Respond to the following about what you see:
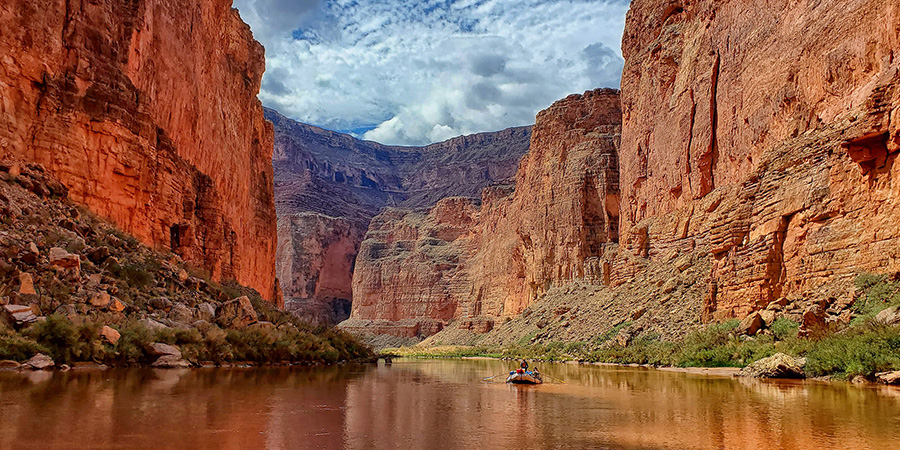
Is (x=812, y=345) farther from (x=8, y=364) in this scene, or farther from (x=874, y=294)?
(x=8, y=364)

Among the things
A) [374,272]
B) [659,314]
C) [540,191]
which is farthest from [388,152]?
[659,314]

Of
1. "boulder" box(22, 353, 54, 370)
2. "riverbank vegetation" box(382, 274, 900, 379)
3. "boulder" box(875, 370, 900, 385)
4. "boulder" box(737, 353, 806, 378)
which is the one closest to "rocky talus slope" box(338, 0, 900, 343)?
"riverbank vegetation" box(382, 274, 900, 379)

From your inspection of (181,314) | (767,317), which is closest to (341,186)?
(767,317)

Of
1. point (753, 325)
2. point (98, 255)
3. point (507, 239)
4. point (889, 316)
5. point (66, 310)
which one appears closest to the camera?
point (66, 310)

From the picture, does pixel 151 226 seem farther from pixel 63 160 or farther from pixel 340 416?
pixel 340 416

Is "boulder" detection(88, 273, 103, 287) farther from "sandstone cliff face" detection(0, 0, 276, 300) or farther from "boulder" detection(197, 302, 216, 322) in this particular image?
"sandstone cliff face" detection(0, 0, 276, 300)

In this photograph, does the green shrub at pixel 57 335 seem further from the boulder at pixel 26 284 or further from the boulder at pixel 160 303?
the boulder at pixel 160 303
